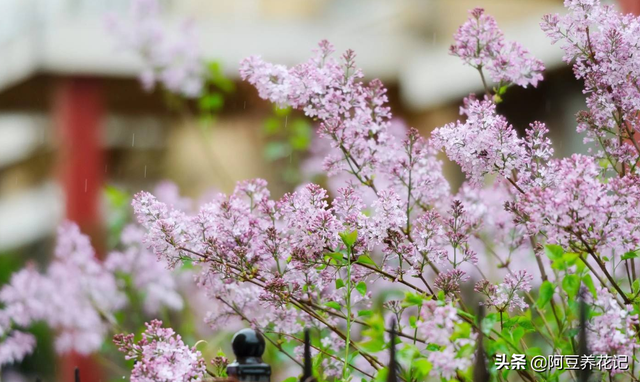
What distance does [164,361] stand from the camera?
4.31ft

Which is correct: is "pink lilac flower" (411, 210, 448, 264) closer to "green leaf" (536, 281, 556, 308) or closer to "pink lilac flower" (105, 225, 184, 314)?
"green leaf" (536, 281, 556, 308)

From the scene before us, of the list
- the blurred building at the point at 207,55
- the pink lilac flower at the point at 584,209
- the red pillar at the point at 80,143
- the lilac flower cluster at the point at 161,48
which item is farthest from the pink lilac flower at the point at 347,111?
the red pillar at the point at 80,143

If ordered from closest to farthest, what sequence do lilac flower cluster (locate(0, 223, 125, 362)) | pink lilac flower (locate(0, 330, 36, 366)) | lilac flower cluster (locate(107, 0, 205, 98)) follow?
pink lilac flower (locate(0, 330, 36, 366))
lilac flower cluster (locate(0, 223, 125, 362))
lilac flower cluster (locate(107, 0, 205, 98))

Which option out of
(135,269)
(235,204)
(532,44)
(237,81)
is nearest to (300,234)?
(235,204)

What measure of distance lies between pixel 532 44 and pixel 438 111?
1.85 metres

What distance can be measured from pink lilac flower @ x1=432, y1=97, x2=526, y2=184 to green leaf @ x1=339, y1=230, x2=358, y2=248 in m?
0.22

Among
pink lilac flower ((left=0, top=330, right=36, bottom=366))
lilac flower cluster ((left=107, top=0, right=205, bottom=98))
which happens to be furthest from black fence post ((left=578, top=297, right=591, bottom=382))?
lilac flower cluster ((left=107, top=0, right=205, bottom=98))

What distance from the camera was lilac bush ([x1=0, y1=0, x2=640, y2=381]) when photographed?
1.28 m

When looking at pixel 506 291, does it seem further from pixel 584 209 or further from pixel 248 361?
pixel 248 361

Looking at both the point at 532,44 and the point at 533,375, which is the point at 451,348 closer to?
the point at 533,375

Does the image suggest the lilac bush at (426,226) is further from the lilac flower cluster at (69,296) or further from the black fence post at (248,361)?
the lilac flower cluster at (69,296)

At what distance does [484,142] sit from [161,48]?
2888 millimetres

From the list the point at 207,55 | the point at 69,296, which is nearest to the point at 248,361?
the point at 69,296

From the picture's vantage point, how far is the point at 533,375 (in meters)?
1.55
